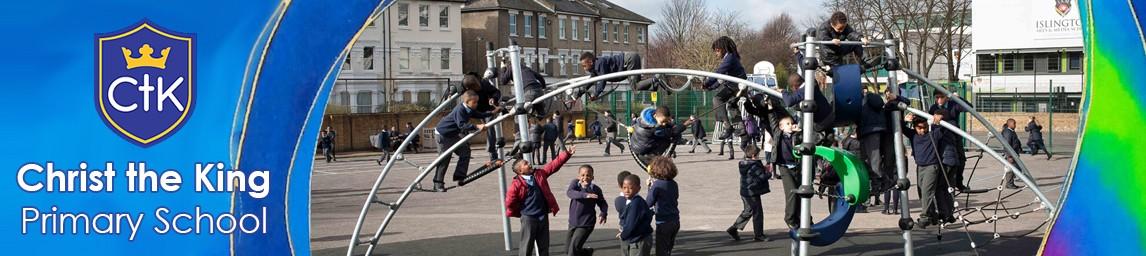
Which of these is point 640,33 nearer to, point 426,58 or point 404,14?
point 426,58

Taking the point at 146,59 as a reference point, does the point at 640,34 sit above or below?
above

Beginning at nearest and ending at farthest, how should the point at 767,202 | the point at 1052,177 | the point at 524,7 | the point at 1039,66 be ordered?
the point at 767,202, the point at 1052,177, the point at 1039,66, the point at 524,7

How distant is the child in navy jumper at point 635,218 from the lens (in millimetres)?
10508

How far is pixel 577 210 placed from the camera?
437 inches

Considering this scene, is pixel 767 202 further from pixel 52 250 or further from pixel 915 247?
pixel 52 250

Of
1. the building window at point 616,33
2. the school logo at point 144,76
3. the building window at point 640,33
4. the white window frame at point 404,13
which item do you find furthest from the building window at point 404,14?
the school logo at point 144,76

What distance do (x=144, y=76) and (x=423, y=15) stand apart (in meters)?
46.9

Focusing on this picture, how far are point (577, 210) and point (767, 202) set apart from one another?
26.7 ft

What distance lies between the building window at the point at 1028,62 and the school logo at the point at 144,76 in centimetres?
4874

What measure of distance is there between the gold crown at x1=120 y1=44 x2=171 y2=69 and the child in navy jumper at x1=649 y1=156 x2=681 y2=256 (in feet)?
14.2

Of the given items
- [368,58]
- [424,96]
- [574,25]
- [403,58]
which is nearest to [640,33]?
[574,25]

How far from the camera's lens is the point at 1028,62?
52.7 meters

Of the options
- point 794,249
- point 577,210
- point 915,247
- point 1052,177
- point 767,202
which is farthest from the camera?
point 1052,177

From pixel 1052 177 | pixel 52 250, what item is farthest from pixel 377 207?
pixel 1052 177
